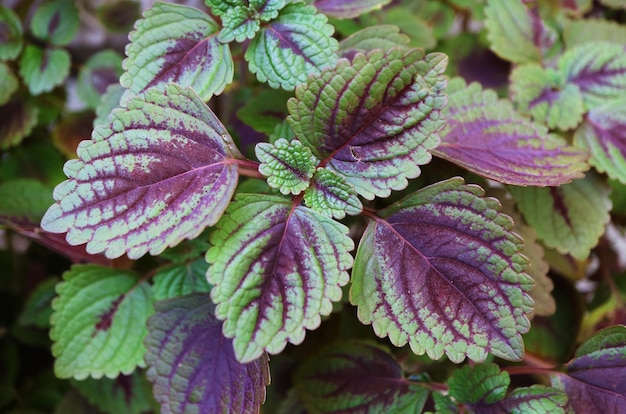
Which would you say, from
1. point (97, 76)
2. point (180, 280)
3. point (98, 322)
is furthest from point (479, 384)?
point (97, 76)

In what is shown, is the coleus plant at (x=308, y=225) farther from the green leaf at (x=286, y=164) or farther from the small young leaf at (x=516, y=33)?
the small young leaf at (x=516, y=33)

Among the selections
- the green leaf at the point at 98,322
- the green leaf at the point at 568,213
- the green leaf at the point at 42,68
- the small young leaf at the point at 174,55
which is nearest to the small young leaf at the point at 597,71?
the green leaf at the point at 568,213

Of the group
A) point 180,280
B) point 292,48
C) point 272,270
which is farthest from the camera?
point 180,280

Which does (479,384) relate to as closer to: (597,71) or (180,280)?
(180,280)

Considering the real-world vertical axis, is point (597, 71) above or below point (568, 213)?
above

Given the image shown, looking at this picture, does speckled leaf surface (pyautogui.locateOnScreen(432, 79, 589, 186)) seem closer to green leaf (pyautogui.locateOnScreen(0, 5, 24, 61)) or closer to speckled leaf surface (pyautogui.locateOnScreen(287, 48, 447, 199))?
speckled leaf surface (pyautogui.locateOnScreen(287, 48, 447, 199))

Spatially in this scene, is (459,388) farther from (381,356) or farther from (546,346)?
(546,346)
